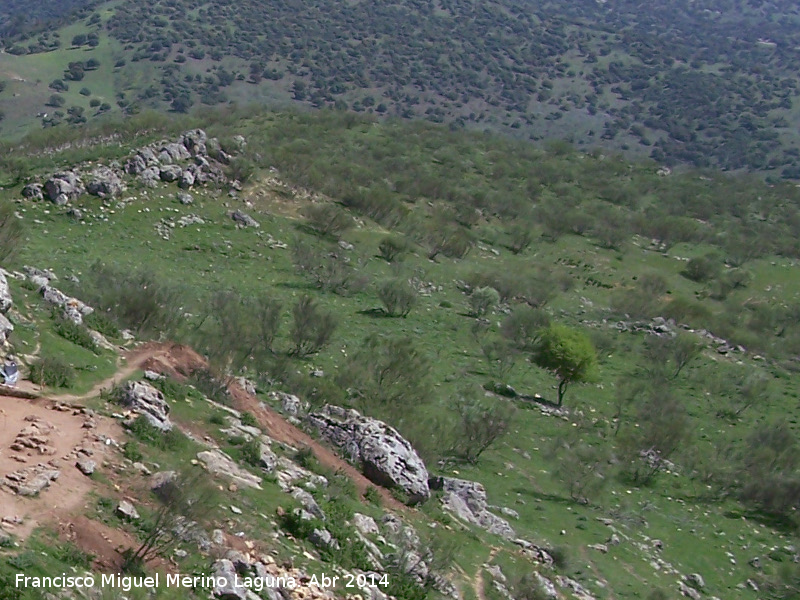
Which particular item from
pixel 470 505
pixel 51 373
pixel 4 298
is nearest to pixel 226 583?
pixel 51 373

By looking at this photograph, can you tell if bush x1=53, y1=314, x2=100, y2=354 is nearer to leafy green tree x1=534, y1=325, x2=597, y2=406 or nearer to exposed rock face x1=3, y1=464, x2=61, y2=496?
exposed rock face x1=3, y1=464, x2=61, y2=496

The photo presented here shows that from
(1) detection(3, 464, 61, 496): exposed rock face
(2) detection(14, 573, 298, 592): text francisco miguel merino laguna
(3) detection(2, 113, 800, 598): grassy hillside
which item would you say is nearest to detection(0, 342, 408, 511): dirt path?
(3) detection(2, 113, 800, 598): grassy hillside

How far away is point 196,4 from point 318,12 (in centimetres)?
2567

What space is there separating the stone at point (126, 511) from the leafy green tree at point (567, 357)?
75.7ft

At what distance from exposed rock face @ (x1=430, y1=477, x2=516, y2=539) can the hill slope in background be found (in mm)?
101799

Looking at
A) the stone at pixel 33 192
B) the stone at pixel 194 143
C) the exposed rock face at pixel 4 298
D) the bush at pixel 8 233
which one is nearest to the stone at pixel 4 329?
the exposed rock face at pixel 4 298

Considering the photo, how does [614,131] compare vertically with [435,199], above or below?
below

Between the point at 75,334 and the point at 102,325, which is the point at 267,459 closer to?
the point at 75,334

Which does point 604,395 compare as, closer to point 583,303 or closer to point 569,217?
point 583,303

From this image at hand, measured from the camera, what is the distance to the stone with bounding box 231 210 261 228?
1619 inches

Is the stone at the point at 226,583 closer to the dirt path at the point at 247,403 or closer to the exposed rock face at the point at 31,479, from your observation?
the exposed rock face at the point at 31,479

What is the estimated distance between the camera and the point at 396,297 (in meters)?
36.3

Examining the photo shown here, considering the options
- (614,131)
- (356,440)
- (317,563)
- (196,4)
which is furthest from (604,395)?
(196,4)

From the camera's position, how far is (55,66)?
417ft
